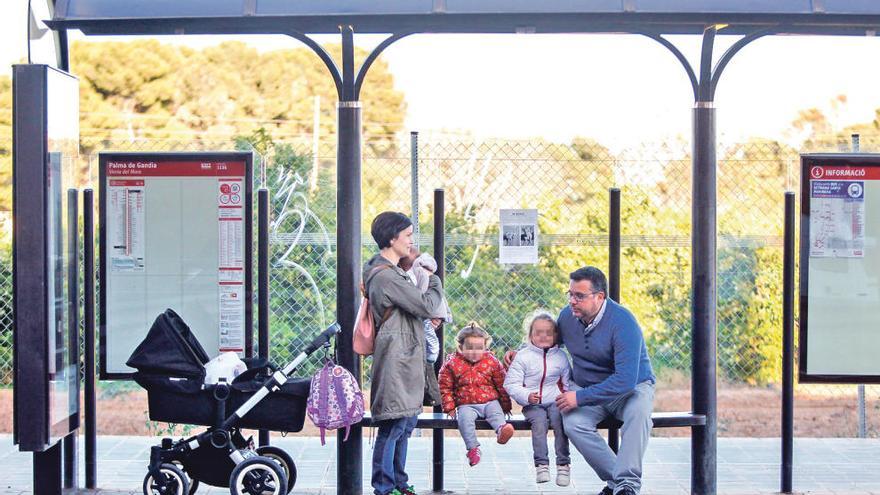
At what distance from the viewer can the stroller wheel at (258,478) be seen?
20.7 feet

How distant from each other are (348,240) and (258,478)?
4.69 ft

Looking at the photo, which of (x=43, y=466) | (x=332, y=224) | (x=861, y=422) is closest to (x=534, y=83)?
(x=332, y=224)

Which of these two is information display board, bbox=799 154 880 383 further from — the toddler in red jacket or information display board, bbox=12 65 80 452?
information display board, bbox=12 65 80 452

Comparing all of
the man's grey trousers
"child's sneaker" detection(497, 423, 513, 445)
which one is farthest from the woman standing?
the man's grey trousers

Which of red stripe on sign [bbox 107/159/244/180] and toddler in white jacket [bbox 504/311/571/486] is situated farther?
red stripe on sign [bbox 107/159/244/180]

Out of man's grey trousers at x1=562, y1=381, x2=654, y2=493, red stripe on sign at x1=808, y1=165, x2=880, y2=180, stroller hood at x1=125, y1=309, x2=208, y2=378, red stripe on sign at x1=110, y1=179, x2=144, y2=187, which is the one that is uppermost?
red stripe on sign at x1=808, y1=165, x2=880, y2=180

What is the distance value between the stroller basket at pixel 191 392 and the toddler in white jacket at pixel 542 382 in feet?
3.98

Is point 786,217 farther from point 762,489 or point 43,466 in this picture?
point 43,466

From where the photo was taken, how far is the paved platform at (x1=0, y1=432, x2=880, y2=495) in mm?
7195

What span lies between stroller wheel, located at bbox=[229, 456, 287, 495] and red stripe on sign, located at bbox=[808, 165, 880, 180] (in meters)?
3.60

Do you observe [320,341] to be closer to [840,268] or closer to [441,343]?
[441,343]

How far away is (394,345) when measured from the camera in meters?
6.36

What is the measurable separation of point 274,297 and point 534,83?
11484 mm

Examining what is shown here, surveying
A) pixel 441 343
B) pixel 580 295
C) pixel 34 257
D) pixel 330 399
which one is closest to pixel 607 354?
pixel 580 295
